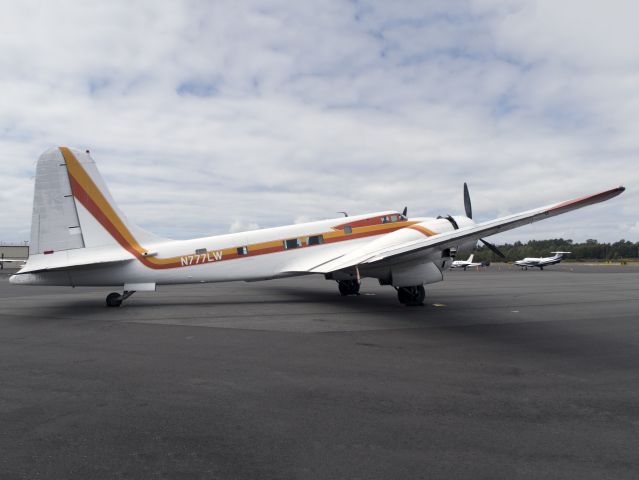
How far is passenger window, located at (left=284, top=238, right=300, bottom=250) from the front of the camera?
17.8 meters

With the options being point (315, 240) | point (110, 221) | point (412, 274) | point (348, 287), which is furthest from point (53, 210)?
point (412, 274)

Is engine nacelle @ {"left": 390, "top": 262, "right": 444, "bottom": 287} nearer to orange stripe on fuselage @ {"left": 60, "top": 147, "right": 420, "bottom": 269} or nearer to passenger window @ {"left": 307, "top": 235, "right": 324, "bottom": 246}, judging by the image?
orange stripe on fuselage @ {"left": 60, "top": 147, "right": 420, "bottom": 269}

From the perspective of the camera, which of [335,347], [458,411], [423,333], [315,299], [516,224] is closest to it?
[458,411]

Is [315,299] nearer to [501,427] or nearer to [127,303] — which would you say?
[127,303]

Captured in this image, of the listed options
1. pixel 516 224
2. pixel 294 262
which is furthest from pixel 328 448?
pixel 294 262

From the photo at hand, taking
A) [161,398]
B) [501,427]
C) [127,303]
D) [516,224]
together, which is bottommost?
[501,427]

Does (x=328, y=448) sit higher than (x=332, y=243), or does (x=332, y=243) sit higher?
Answer: (x=332, y=243)

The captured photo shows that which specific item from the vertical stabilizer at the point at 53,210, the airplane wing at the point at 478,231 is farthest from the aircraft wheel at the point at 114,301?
the airplane wing at the point at 478,231

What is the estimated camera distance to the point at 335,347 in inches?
365

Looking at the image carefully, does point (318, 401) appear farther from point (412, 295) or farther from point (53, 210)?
point (53, 210)

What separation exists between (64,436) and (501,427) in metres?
4.78

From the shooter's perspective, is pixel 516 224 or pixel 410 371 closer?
pixel 410 371

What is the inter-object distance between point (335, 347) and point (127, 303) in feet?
38.2

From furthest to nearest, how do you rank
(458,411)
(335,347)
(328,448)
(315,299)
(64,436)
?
(315,299) < (335,347) < (458,411) < (64,436) < (328,448)
